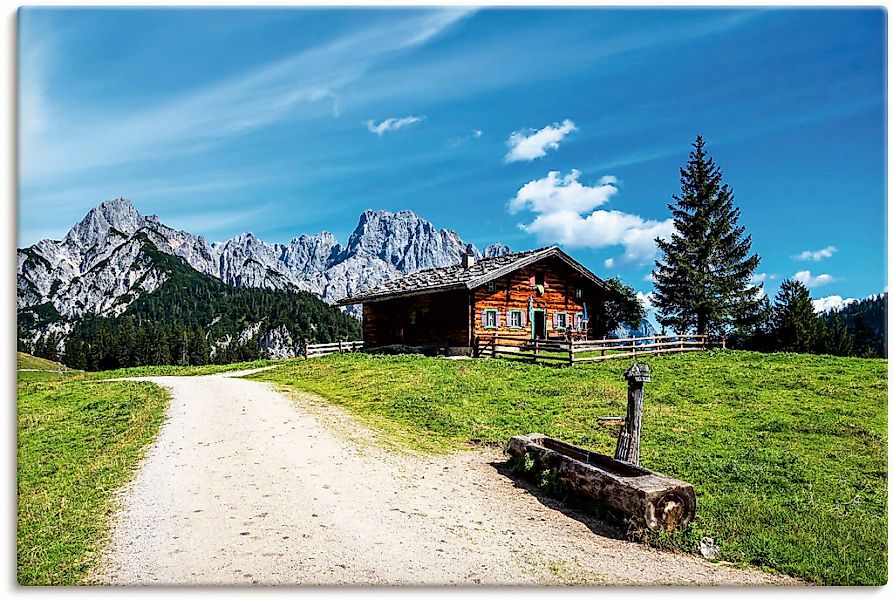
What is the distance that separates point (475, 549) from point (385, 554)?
3.04ft

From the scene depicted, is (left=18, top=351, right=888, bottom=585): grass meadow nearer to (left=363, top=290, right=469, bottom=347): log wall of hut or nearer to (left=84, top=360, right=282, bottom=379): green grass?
(left=363, top=290, right=469, bottom=347): log wall of hut

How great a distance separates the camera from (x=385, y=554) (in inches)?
222

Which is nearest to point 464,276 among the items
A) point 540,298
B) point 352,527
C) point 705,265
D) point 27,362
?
point 540,298

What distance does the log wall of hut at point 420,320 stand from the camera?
90.3ft

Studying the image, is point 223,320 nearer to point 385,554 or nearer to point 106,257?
point 106,257

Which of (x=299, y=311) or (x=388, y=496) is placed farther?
(x=299, y=311)

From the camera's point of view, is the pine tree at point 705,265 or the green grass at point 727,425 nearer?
the green grass at point 727,425

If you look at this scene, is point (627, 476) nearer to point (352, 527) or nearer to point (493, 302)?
point (352, 527)

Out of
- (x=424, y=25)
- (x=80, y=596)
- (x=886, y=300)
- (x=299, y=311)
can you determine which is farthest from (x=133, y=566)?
(x=299, y=311)

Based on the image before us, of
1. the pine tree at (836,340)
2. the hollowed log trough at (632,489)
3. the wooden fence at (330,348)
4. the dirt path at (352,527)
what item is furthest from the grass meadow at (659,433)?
the pine tree at (836,340)

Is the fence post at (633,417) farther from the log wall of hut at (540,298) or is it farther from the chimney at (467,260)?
the chimney at (467,260)

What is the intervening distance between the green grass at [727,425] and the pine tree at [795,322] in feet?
38.6

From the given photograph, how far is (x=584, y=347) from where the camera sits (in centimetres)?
2402

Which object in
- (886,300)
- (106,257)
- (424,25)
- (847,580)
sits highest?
(106,257)
